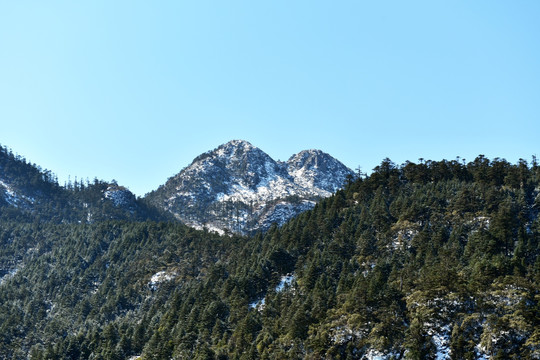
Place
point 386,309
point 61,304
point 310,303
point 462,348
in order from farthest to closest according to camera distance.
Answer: point 61,304 < point 310,303 < point 386,309 < point 462,348

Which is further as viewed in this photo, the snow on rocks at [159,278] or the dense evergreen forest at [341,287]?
the snow on rocks at [159,278]

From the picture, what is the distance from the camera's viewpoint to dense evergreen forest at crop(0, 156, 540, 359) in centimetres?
9044

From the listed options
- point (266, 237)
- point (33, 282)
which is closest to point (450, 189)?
point (266, 237)

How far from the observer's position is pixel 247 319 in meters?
110

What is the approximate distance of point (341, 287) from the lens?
11069 centimetres

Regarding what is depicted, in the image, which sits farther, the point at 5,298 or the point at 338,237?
the point at 5,298

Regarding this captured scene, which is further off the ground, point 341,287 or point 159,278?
point 341,287

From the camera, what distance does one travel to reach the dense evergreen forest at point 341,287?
9044 cm

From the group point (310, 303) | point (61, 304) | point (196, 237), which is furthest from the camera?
point (196, 237)

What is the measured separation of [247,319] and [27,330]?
84.2m

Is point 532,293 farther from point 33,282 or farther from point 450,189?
point 33,282

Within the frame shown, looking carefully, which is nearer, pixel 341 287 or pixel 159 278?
pixel 341 287

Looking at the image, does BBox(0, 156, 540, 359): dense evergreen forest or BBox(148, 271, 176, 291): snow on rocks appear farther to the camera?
BBox(148, 271, 176, 291): snow on rocks

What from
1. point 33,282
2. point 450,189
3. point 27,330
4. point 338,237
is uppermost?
point 450,189
